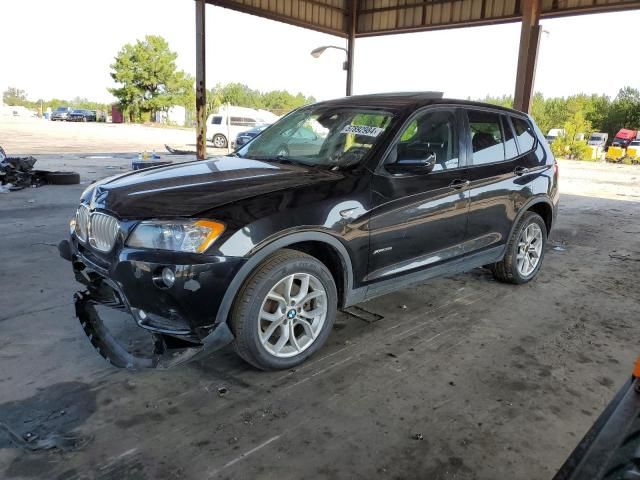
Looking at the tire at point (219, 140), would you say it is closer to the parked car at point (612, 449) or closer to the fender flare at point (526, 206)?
the fender flare at point (526, 206)

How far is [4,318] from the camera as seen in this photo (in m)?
3.83

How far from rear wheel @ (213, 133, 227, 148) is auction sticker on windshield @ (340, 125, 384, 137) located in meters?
23.3

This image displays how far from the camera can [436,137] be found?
4020 millimetres

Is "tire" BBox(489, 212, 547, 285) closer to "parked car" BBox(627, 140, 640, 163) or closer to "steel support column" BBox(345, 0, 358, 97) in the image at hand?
"steel support column" BBox(345, 0, 358, 97)

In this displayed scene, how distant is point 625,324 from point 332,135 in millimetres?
2795

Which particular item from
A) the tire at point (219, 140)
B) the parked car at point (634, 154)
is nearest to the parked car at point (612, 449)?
the tire at point (219, 140)

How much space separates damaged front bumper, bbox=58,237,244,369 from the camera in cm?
272

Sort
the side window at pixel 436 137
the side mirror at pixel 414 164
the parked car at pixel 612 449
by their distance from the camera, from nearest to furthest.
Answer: the parked car at pixel 612 449
the side mirror at pixel 414 164
the side window at pixel 436 137

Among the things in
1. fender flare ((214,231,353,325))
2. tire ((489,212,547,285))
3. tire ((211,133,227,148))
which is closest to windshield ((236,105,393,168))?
fender flare ((214,231,353,325))

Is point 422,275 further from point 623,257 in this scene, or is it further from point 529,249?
point 623,257

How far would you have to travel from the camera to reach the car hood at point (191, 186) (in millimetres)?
2896

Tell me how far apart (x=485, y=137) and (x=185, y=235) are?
2818 millimetres

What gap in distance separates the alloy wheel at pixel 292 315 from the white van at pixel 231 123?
929 inches

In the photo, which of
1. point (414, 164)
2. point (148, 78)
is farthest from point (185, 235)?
point (148, 78)
